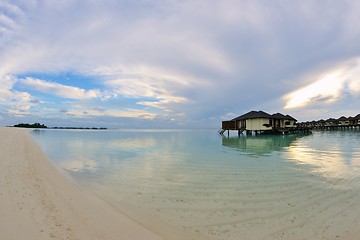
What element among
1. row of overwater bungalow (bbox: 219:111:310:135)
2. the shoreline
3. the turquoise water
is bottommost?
the turquoise water

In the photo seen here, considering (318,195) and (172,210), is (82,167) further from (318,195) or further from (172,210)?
(318,195)

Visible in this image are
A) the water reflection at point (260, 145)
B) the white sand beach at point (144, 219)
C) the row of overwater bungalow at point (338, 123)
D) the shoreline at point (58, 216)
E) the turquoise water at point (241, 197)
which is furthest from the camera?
the row of overwater bungalow at point (338, 123)

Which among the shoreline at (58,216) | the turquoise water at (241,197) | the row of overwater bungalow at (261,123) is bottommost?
the turquoise water at (241,197)

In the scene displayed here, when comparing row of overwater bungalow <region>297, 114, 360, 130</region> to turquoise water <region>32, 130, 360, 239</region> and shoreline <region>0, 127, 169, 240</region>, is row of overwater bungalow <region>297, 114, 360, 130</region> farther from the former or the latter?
shoreline <region>0, 127, 169, 240</region>

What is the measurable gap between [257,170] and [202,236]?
7.13 meters

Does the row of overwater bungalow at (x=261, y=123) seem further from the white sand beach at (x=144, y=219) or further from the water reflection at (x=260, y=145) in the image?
the white sand beach at (x=144, y=219)

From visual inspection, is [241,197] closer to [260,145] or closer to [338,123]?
[260,145]

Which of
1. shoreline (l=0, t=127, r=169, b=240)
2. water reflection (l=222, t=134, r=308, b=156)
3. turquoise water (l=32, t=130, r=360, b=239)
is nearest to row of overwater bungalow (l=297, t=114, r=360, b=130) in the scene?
water reflection (l=222, t=134, r=308, b=156)

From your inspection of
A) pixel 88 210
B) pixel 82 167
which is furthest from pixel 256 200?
pixel 82 167

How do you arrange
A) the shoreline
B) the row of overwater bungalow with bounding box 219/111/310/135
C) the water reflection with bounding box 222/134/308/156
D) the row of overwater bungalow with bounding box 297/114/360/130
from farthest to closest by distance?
the row of overwater bungalow with bounding box 297/114/360/130 → the row of overwater bungalow with bounding box 219/111/310/135 → the water reflection with bounding box 222/134/308/156 → the shoreline

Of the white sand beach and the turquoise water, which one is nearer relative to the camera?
the white sand beach

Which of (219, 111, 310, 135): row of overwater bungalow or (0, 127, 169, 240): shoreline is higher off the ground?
(219, 111, 310, 135): row of overwater bungalow

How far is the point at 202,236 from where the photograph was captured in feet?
14.4

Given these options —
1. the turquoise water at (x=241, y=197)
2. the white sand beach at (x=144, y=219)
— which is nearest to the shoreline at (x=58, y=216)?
the white sand beach at (x=144, y=219)
